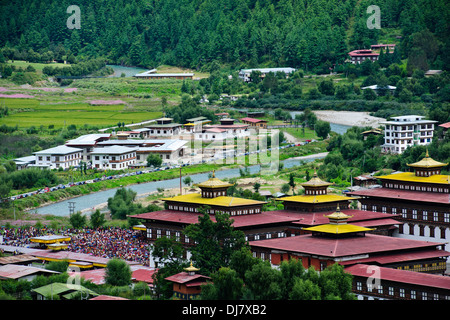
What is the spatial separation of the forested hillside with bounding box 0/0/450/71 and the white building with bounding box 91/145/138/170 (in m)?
51.4

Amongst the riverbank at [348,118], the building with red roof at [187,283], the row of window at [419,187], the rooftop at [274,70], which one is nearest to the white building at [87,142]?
the riverbank at [348,118]

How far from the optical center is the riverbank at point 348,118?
361 feet

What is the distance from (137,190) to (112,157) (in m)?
11.8

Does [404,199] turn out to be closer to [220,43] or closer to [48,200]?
[48,200]

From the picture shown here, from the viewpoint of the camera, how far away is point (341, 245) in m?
46.8

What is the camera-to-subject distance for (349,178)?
3081 inches

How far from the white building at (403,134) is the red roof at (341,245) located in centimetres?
4196

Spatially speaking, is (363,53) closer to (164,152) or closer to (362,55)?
(362,55)

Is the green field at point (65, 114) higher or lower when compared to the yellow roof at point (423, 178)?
lower

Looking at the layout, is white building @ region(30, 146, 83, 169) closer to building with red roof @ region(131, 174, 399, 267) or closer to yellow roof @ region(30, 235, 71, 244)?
yellow roof @ region(30, 235, 71, 244)

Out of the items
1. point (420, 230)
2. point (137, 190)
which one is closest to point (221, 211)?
point (420, 230)

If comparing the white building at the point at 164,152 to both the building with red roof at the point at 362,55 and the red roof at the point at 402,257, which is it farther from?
the red roof at the point at 402,257


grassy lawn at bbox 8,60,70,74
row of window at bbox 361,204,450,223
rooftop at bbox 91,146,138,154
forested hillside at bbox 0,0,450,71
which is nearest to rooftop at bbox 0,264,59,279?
row of window at bbox 361,204,450,223

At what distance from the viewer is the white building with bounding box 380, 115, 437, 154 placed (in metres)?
90.4
